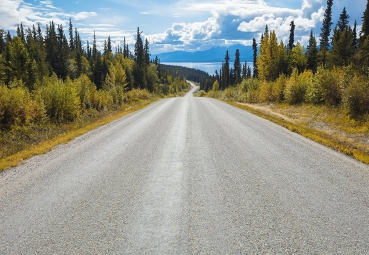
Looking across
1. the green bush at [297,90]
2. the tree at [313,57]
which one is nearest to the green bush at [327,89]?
Answer: the green bush at [297,90]

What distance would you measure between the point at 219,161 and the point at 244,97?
1317 inches

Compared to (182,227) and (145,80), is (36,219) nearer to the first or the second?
(182,227)

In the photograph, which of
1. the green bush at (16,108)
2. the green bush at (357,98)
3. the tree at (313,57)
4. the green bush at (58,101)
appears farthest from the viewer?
the tree at (313,57)

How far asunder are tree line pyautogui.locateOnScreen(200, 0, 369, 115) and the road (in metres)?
10.5

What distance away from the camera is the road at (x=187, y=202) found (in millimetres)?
3463

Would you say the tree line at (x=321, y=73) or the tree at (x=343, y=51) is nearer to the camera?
the tree line at (x=321, y=73)

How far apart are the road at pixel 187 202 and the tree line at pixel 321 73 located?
34.4ft

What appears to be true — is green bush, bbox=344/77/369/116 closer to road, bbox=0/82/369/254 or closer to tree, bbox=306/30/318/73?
road, bbox=0/82/369/254

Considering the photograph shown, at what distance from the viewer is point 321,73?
19.9 meters

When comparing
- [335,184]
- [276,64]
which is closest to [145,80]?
[276,64]

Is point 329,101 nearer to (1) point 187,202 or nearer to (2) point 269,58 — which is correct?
(1) point 187,202

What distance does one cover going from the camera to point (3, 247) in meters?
3.40

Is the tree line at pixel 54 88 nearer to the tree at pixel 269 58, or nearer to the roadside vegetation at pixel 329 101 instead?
the roadside vegetation at pixel 329 101

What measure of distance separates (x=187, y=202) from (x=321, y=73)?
19403 millimetres
